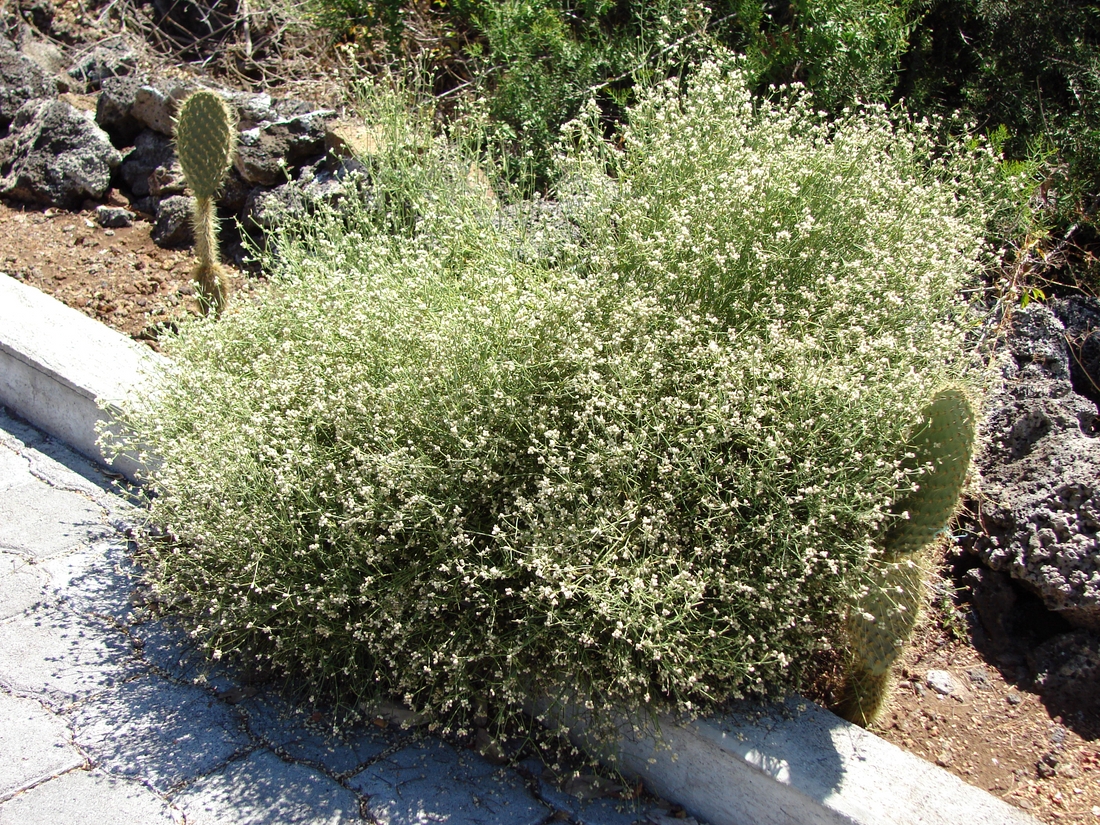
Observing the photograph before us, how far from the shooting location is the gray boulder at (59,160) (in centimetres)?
523

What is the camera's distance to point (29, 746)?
2559 mm

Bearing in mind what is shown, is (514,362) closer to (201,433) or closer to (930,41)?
(201,433)

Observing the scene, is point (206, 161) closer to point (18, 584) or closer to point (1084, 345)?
point (18, 584)

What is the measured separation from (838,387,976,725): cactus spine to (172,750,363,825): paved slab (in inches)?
58.4

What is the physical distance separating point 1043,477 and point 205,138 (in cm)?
377

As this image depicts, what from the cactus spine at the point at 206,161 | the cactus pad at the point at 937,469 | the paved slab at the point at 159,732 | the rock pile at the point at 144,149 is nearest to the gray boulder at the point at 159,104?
the rock pile at the point at 144,149

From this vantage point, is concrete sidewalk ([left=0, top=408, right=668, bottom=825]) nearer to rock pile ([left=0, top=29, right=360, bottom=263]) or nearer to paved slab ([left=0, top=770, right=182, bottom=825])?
paved slab ([left=0, top=770, right=182, bottom=825])

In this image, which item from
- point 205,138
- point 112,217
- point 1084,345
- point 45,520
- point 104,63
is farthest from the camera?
point 104,63

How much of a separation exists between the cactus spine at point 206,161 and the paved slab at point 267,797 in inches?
91.9

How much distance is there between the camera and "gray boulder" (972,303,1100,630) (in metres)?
2.91

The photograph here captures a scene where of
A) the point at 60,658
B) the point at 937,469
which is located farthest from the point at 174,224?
the point at 937,469

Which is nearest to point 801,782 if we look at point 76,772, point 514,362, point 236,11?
point 514,362

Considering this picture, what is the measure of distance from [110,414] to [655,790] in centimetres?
241

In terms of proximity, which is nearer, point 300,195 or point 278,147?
point 300,195
